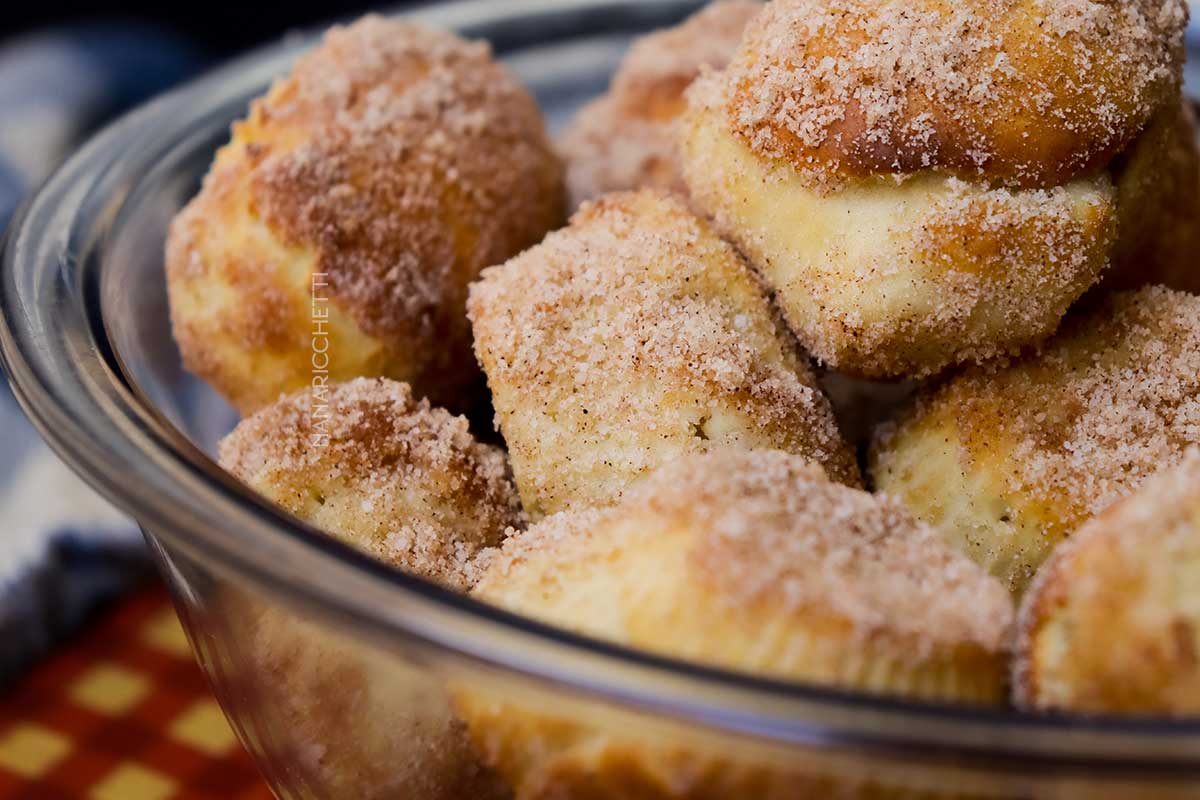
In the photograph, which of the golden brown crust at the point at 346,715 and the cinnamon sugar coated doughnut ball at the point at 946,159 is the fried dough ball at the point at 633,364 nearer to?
the cinnamon sugar coated doughnut ball at the point at 946,159

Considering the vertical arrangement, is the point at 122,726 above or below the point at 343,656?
below

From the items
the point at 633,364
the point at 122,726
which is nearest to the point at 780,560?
the point at 633,364

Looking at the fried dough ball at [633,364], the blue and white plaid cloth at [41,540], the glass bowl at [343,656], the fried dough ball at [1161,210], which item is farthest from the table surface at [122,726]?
the fried dough ball at [1161,210]

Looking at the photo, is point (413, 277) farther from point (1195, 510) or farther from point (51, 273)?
point (1195, 510)

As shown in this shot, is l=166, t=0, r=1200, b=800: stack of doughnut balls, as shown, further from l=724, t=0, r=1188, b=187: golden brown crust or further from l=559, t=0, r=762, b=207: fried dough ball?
l=559, t=0, r=762, b=207: fried dough ball

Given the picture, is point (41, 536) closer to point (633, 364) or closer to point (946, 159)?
point (633, 364)

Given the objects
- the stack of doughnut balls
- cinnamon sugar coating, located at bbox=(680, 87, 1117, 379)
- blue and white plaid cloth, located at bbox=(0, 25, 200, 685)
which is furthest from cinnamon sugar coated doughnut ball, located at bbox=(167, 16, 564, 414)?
blue and white plaid cloth, located at bbox=(0, 25, 200, 685)

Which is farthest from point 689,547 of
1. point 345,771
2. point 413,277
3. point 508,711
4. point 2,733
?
point 2,733
